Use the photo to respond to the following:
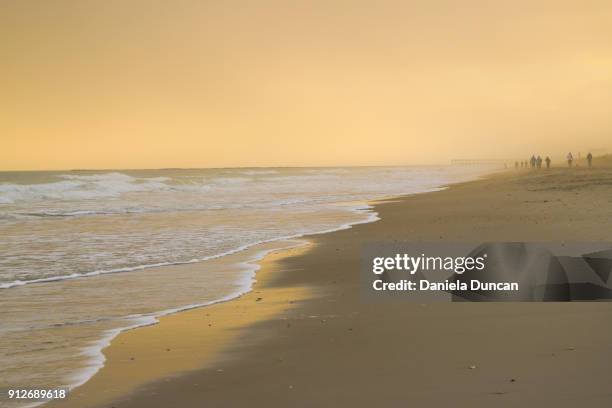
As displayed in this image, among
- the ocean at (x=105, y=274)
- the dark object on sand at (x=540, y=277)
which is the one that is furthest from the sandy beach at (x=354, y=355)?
the ocean at (x=105, y=274)

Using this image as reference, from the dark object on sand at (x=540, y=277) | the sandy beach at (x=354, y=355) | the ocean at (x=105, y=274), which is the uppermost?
the dark object on sand at (x=540, y=277)

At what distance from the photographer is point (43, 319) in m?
8.86

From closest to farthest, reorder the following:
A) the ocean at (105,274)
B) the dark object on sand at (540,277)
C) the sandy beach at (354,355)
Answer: the sandy beach at (354,355) < the ocean at (105,274) < the dark object on sand at (540,277)

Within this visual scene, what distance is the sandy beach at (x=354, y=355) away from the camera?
5.11 meters

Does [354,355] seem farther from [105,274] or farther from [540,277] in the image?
[105,274]

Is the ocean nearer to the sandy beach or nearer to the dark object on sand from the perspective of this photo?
the sandy beach

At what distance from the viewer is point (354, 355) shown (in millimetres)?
6352

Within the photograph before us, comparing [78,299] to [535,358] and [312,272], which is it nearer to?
[312,272]

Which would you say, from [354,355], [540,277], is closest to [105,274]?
[354,355]

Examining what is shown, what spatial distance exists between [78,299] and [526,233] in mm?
9943

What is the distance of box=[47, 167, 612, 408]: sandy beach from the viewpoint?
511cm

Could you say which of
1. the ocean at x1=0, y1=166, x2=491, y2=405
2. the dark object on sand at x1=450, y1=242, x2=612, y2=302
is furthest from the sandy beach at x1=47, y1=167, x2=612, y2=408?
the ocean at x1=0, y1=166, x2=491, y2=405

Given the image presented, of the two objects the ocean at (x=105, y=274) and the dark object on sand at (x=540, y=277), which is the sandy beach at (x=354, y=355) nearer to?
the dark object on sand at (x=540, y=277)

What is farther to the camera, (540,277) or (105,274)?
(105,274)
